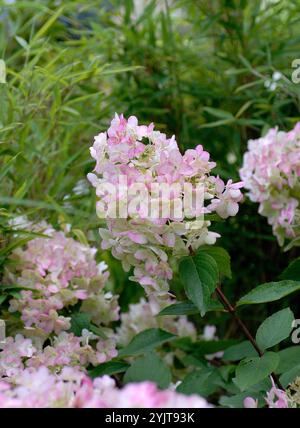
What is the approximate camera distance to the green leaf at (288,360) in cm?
82

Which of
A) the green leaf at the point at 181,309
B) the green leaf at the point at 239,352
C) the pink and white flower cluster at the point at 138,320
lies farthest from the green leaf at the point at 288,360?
the pink and white flower cluster at the point at 138,320

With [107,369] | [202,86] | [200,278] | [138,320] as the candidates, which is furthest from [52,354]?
[202,86]

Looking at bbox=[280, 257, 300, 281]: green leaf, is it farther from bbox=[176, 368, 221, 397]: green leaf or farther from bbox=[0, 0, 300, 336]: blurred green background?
bbox=[0, 0, 300, 336]: blurred green background

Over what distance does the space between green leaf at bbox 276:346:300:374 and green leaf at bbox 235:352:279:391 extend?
0.12 metres

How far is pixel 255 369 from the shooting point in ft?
2.27

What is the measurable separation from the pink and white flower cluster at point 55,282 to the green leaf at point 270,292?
23 cm

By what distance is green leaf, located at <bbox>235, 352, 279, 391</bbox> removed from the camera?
0.67m

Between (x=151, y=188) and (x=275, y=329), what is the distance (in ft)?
0.64

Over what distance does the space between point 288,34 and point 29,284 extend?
73 centimetres

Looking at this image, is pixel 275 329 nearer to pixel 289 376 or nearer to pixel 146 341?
pixel 289 376

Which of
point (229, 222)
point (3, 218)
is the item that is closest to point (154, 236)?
point (3, 218)

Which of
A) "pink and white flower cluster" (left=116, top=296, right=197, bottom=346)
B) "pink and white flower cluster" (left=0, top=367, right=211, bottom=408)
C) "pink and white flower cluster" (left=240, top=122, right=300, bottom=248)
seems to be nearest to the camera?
"pink and white flower cluster" (left=0, top=367, right=211, bottom=408)

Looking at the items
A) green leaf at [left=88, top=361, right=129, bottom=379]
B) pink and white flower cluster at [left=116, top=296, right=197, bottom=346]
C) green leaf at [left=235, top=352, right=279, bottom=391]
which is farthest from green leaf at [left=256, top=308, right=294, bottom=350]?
pink and white flower cluster at [left=116, top=296, right=197, bottom=346]

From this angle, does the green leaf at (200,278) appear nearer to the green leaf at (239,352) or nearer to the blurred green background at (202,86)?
the green leaf at (239,352)
